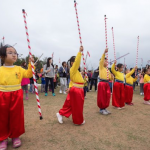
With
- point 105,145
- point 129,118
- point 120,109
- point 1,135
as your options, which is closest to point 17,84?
point 1,135

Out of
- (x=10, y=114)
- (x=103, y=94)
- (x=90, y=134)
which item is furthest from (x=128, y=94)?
(x=10, y=114)

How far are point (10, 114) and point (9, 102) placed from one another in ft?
0.72

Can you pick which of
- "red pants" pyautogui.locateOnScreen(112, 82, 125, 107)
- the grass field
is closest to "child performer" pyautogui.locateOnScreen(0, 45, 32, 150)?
the grass field

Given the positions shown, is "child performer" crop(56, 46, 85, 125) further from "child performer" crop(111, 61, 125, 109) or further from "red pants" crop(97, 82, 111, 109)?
"child performer" crop(111, 61, 125, 109)

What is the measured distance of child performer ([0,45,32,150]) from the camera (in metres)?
2.51

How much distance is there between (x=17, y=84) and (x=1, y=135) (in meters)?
0.94

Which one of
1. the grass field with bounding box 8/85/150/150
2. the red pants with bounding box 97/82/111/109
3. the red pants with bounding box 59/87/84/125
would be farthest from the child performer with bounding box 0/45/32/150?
the red pants with bounding box 97/82/111/109

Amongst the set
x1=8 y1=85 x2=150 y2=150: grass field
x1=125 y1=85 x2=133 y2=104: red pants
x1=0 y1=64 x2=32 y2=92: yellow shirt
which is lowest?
x1=8 y1=85 x2=150 y2=150: grass field

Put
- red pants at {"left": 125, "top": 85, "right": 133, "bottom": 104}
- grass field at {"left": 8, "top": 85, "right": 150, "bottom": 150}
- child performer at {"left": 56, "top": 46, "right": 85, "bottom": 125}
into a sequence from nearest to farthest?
1. grass field at {"left": 8, "top": 85, "right": 150, "bottom": 150}
2. child performer at {"left": 56, "top": 46, "right": 85, "bottom": 125}
3. red pants at {"left": 125, "top": 85, "right": 133, "bottom": 104}

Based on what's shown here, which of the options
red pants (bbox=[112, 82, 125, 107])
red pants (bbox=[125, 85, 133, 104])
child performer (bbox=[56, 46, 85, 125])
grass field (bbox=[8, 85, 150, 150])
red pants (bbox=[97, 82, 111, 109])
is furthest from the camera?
red pants (bbox=[125, 85, 133, 104])

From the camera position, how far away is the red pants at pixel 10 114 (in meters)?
2.50

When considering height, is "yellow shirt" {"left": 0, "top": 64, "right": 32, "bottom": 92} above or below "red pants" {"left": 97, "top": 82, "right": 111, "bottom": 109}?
above

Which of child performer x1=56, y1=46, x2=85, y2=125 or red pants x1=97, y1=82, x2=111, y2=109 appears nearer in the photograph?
child performer x1=56, y1=46, x2=85, y2=125

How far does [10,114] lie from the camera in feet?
→ 8.36
